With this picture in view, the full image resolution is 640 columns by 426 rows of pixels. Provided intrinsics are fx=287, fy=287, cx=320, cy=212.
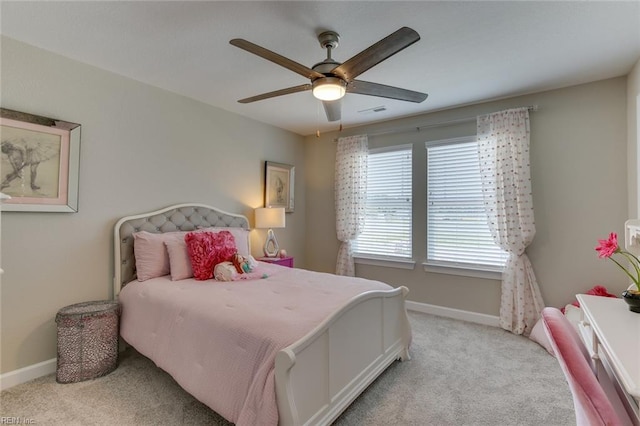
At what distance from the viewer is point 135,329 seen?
7.50ft

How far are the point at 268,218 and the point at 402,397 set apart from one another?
2.53 metres

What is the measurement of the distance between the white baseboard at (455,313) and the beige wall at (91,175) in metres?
2.85

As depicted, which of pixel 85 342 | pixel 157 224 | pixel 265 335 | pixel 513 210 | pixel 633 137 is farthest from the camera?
pixel 513 210

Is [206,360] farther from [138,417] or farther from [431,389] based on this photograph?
[431,389]

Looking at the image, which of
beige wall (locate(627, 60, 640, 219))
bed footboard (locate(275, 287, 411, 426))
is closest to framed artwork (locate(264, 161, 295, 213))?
bed footboard (locate(275, 287, 411, 426))

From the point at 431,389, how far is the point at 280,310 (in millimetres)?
1319

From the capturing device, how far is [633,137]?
2.54m

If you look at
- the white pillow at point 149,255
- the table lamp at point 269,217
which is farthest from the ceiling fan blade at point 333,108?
the white pillow at point 149,255

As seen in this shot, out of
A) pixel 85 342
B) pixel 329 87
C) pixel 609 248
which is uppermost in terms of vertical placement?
pixel 329 87

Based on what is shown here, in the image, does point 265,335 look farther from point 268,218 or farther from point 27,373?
point 268,218

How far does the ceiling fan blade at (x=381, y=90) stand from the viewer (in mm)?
2010

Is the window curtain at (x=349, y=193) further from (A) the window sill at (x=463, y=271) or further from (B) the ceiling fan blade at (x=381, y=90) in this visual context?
(B) the ceiling fan blade at (x=381, y=90)

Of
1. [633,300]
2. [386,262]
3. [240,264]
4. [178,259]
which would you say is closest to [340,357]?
[240,264]

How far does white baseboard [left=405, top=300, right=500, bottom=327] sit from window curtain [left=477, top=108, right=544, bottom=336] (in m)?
0.15
